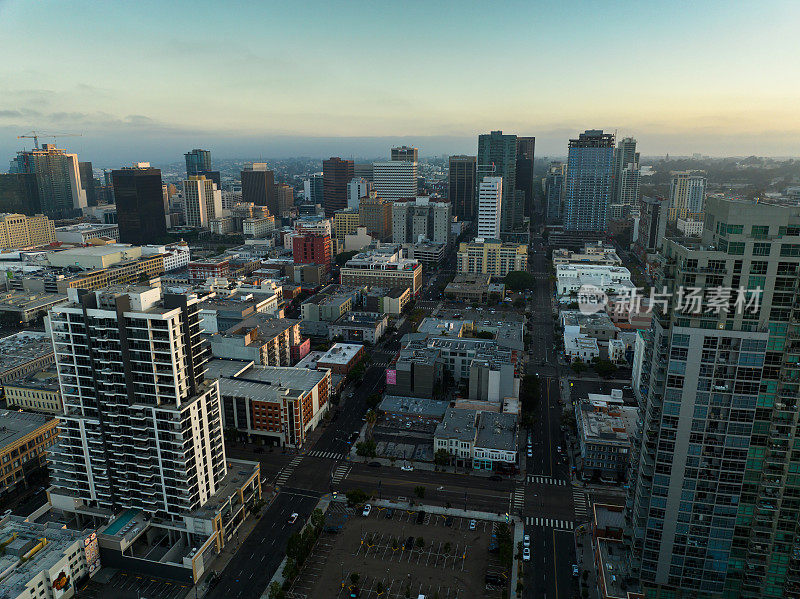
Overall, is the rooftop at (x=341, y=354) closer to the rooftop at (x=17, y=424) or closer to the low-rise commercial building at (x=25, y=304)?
the rooftop at (x=17, y=424)

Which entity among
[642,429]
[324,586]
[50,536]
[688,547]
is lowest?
[324,586]

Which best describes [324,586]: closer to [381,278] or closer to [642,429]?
[642,429]

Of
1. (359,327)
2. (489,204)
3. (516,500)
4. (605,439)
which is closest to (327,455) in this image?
(516,500)

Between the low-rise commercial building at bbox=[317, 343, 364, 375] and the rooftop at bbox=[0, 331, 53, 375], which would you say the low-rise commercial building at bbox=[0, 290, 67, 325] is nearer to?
the rooftop at bbox=[0, 331, 53, 375]

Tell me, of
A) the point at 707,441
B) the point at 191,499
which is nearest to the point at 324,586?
the point at 191,499

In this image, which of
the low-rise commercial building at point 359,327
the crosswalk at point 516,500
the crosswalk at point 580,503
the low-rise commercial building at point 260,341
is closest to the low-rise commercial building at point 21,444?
the low-rise commercial building at point 260,341

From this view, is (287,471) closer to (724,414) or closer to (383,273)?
(724,414)

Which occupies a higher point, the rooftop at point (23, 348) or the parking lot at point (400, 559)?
the rooftop at point (23, 348)
